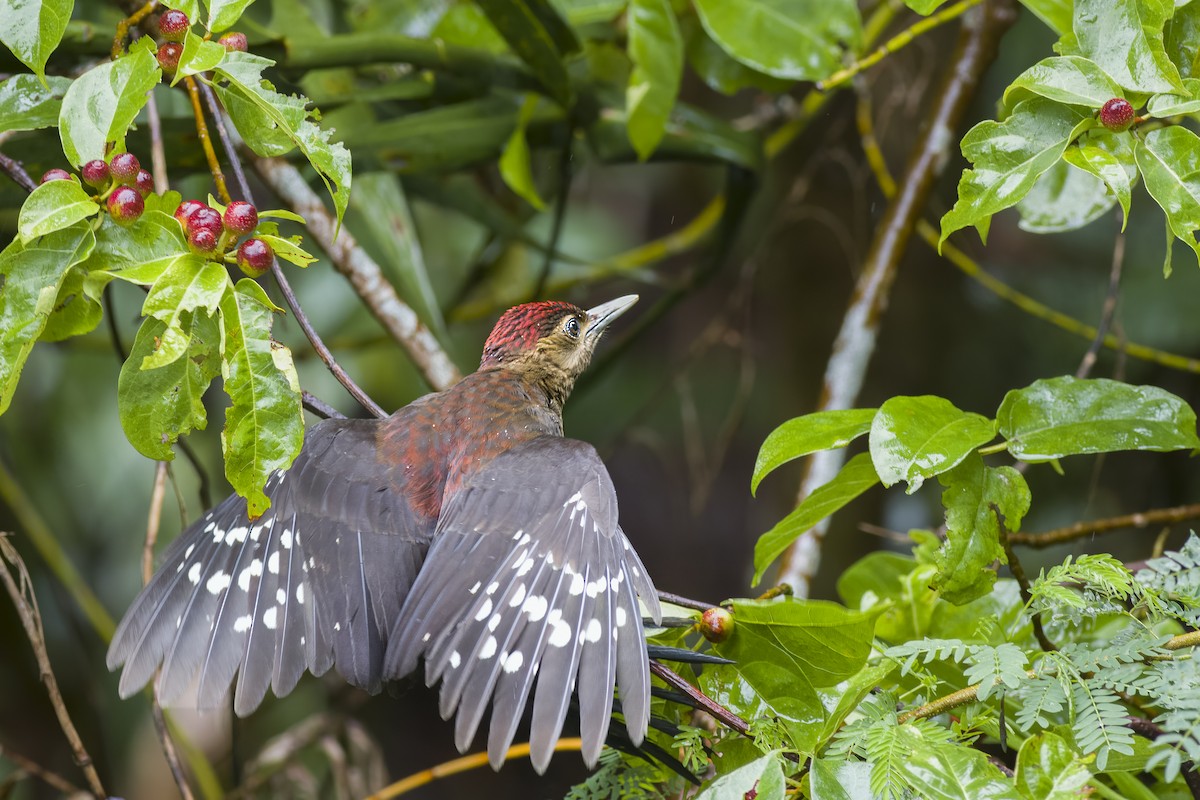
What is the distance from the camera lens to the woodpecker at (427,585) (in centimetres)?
125

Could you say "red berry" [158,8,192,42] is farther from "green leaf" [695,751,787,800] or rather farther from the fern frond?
the fern frond

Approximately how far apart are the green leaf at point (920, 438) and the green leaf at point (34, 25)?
101 centimetres

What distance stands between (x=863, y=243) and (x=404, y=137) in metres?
1.66

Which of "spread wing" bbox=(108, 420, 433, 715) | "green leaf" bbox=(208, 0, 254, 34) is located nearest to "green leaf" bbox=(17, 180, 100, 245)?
"green leaf" bbox=(208, 0, 254, 34)

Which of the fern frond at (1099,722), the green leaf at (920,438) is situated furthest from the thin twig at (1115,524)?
the fern frond at (1099,722)

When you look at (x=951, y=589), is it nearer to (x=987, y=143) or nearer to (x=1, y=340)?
(x=987, y=143)

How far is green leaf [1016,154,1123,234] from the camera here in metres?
1.72

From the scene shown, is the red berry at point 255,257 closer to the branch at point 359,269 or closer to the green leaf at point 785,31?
the branch at point 359,269

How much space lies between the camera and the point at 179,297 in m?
1.13

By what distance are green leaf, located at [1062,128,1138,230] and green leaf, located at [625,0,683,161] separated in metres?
1.09

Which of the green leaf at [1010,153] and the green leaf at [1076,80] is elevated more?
the green leaf at [1076,80]

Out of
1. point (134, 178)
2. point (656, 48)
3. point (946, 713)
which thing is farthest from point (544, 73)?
point (946, 713)

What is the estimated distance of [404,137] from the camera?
88.2 inches

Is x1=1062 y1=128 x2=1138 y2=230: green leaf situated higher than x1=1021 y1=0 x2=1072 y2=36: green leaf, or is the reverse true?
x1=1021 y1=0 x2=1072 y2=36: green leaf
